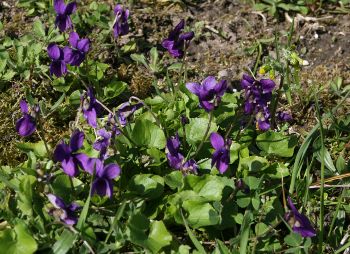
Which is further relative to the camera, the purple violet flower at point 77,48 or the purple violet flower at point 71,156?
the purple violet flower at point 77,48

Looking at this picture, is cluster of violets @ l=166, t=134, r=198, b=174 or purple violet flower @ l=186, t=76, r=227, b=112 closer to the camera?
purple violet flower @ l=186, t=76, r=227, b=112

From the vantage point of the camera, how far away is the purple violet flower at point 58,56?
124 inches

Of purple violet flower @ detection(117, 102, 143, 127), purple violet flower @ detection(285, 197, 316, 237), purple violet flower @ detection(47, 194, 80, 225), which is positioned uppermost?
purple violet flower @ detection(117, 102, 143, 127)

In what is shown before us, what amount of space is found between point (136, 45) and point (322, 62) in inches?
51.6

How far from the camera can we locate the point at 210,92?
289 cm

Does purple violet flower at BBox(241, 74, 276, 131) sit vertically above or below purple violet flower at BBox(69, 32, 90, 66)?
below

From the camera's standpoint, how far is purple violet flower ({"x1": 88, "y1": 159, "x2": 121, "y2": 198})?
2510 millimetres

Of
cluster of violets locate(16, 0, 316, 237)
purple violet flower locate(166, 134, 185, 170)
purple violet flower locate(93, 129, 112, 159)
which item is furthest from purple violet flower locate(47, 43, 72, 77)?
purple violet flower locate(166, 134, 185, 170)

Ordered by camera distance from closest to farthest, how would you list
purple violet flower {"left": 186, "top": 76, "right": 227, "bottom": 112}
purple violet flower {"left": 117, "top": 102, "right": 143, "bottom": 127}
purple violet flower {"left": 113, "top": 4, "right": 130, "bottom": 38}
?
purple violet flower {"left": 186, "top": 76, "right": 227, "bottom": 112}
purple violet flower {"left": 117, "top": 102, "right": 143, "bottom": 127}
purple violet flower {"left": 113, "top": 4, "right": 130, "bottom": 38}

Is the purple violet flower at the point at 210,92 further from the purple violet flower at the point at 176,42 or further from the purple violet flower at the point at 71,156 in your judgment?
the purple violet flower at the point at 71,156

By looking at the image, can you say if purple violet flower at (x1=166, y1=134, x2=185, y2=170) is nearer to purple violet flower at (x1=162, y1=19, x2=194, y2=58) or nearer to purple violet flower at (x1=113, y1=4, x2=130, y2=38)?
purple violet flower at (x1=162, y1=19, x2=194, y2=58)

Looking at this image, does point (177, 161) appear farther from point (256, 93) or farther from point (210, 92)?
point (256, 93)

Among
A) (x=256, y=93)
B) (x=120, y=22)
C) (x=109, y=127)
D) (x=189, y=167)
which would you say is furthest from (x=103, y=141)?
(x=120, y=22)

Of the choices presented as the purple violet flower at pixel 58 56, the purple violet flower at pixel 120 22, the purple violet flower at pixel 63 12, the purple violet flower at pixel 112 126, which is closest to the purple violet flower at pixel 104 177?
the purple violet flower at pixel 112 126
